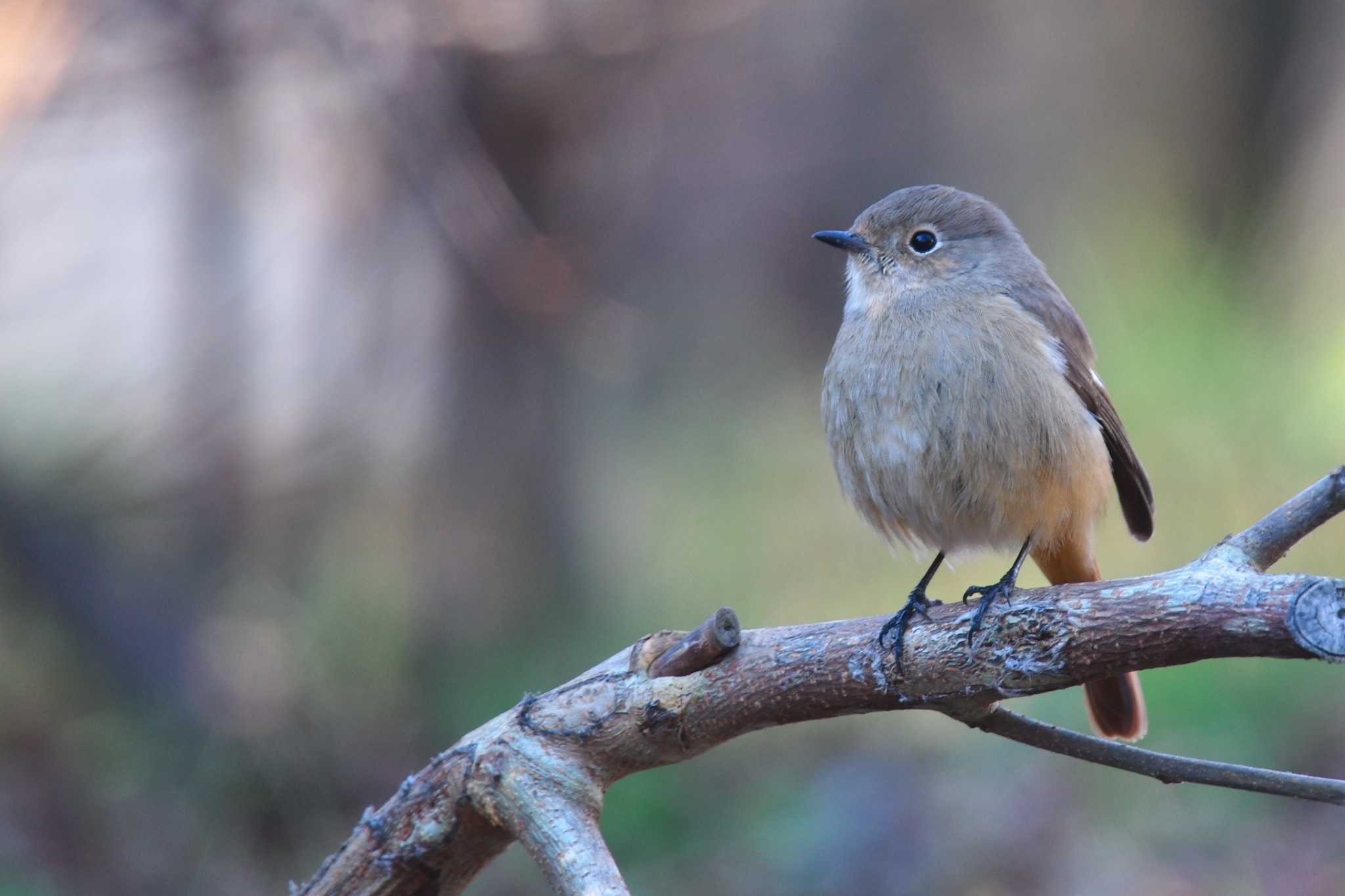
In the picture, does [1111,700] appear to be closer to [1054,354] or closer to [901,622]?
[1054,354]

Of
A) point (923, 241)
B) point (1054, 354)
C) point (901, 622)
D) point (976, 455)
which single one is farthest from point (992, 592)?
point (923, 241)

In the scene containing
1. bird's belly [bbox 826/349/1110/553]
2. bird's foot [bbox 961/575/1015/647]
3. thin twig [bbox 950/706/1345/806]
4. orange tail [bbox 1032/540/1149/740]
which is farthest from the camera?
orange tail [bbox 1032/540/1149/740]

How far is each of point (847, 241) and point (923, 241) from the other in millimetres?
207

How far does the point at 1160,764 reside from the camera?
7.43 feet

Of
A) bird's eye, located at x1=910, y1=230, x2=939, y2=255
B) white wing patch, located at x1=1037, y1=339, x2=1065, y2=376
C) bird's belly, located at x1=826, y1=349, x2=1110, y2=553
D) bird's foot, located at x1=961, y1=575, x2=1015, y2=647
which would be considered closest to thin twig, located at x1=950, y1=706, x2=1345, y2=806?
bird's foot, located at x1=961, y1=575, x2=1015, y2=647

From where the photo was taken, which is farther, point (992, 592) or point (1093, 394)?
point (1093, 394)

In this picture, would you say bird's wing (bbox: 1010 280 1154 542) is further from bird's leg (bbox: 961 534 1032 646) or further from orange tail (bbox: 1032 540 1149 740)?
bird's leg (bbox: 961 534 1032 646)

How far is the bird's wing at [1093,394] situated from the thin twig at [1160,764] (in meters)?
1.08

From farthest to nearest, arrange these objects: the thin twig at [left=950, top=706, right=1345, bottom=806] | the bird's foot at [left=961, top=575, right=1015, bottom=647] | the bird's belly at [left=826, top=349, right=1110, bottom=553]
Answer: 1. the bird's belly at [left=826, top=349, right=1110, bottom=553]
2. the bird's foot at [left=961, top=575, right=1015, bottom=647]
3. the thin twig at [left=950, top=706, right=1345, bottom=806]

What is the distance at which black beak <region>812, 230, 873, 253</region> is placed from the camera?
3492 millimetres

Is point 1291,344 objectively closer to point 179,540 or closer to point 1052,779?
point 1052,779

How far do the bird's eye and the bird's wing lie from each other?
29 centimetres

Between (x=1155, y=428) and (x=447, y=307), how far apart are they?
3.54 m

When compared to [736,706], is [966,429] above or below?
above
